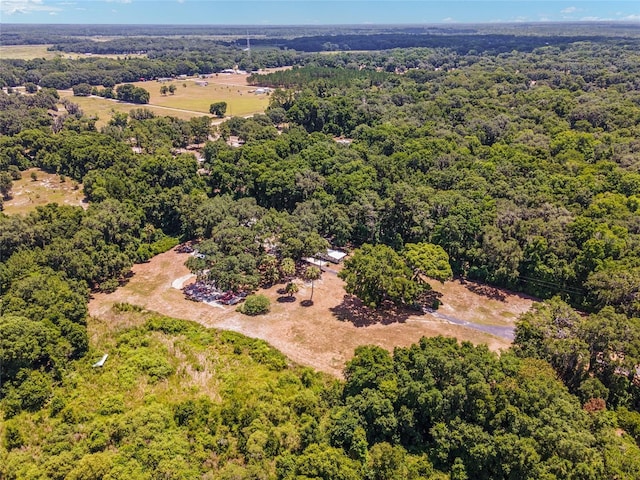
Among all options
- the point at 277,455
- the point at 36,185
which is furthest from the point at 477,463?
the point at 36,185

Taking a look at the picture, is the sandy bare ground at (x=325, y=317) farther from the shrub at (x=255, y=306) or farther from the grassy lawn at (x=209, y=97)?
the grassy lawn at (x=209, y=97)

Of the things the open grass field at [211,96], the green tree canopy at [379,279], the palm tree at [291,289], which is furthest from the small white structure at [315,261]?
the open grass field at [211,96]

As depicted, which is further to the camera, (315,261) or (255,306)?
(315,261)

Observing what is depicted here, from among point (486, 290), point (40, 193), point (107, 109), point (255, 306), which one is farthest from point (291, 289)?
point (107, 109)

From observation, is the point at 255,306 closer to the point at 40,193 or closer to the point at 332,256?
the point at 332,256

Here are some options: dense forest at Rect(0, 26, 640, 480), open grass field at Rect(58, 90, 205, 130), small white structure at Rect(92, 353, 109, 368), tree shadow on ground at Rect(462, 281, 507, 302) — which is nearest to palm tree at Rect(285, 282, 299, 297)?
dense forest at Rect(0, 26, 640, 480)

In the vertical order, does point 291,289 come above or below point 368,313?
above

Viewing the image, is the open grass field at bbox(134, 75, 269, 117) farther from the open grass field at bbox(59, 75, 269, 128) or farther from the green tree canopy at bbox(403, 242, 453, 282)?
the green tree canopy at bbox(403, 242, 453, 282)
